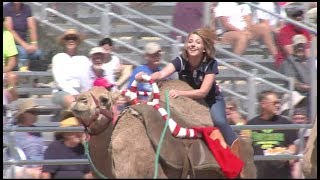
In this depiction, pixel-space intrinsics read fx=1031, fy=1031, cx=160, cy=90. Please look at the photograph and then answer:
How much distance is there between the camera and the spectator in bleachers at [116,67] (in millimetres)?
11258

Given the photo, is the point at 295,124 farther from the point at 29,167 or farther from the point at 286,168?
the point at 29,167

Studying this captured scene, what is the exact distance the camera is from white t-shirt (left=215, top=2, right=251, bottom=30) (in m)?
12.5

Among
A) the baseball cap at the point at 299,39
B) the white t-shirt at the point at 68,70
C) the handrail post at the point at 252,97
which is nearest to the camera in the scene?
the white t-shirt at the point at 68,70

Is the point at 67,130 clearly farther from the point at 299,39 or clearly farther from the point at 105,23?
the point at 299,39

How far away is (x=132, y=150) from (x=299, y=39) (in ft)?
15.5

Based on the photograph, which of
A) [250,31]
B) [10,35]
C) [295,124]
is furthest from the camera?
[250,31]

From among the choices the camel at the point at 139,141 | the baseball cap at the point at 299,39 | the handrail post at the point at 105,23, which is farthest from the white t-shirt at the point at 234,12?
the camel at the point at 139,141

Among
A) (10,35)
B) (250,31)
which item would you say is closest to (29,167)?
(10,35)

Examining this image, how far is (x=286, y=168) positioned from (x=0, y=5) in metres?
3.95

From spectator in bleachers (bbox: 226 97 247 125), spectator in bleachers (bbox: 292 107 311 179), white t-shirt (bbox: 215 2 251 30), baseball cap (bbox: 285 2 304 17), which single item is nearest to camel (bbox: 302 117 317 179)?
spectator in bleachers (bbox: 292 107 311 179)

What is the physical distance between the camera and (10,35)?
11.6 m

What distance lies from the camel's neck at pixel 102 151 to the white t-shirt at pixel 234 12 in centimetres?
442

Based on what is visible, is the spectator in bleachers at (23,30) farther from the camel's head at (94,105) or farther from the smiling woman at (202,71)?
the camel's head at (94,105)

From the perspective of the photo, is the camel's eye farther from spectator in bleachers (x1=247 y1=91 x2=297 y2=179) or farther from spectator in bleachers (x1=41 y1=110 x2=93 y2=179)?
spectator in bleachers (x1=247 y1=91 x2=297 y2=179)
